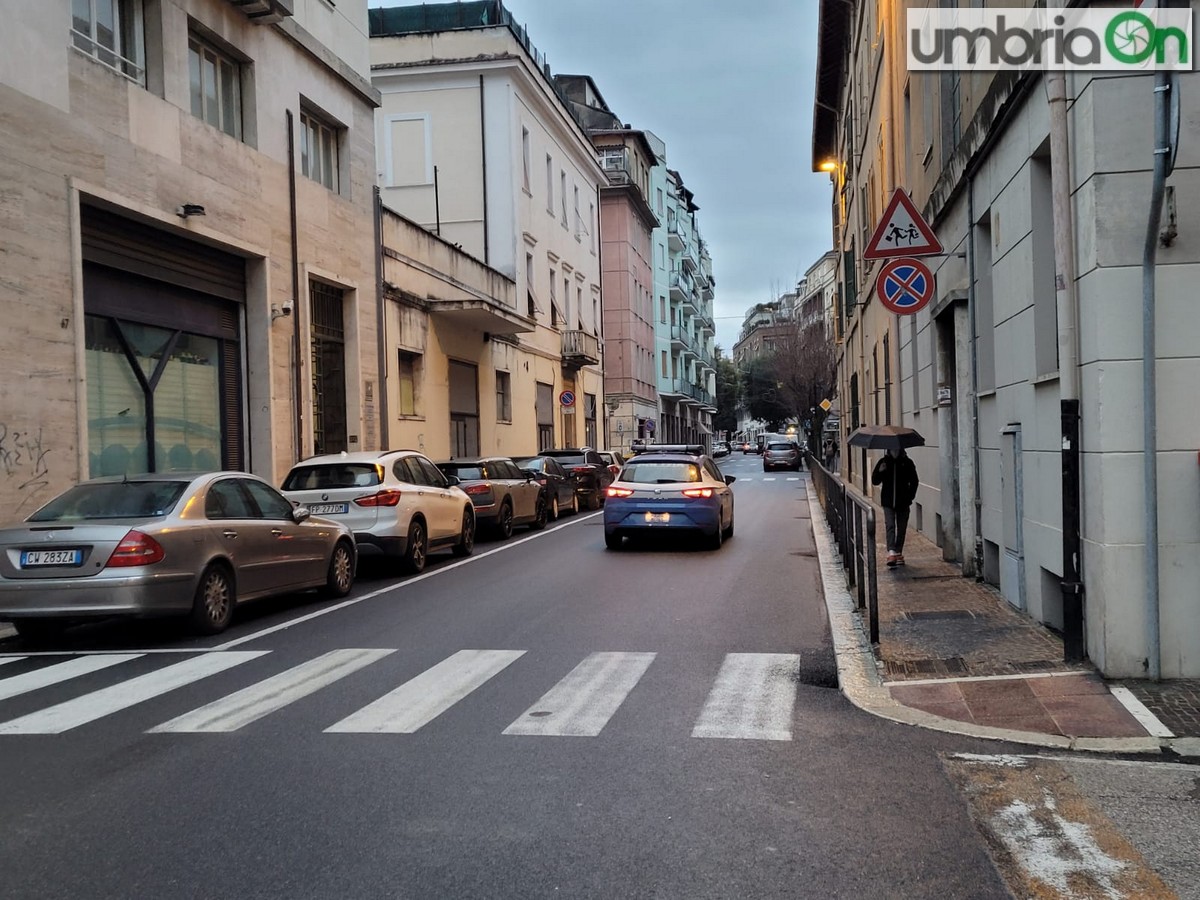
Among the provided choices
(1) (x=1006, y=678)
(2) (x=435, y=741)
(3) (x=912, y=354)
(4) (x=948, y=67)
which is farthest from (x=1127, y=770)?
(3) (x=912, y=354)

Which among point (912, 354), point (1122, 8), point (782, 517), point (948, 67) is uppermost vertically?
point (948, 67)

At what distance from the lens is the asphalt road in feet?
13.2

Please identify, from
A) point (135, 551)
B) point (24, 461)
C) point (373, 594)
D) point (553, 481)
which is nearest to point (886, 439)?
point (373, 594)

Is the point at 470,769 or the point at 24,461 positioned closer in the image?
the point at 470,769

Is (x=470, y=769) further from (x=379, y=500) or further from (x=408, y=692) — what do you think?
(x=379, y=500)

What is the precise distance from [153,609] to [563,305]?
109ft

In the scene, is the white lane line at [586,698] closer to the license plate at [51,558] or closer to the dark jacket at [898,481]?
the license plate at [51,558]

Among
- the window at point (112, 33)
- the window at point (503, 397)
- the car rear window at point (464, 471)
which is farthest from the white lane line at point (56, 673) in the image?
the window at point (503, 397)

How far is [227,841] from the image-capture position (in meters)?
4.37

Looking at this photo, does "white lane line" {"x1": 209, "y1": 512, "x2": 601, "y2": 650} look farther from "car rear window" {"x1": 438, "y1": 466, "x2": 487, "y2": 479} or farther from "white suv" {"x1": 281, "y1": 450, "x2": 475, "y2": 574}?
"car rear window" {"x1": 438, "y1": 466, "x2": 487, "y2": 479}

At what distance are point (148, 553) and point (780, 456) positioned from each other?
5170 cm

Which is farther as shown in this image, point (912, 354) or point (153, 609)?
point (912, 354)

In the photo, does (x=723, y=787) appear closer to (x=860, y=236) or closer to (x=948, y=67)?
(x=948, y=67)

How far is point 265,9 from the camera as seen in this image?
1811cm
